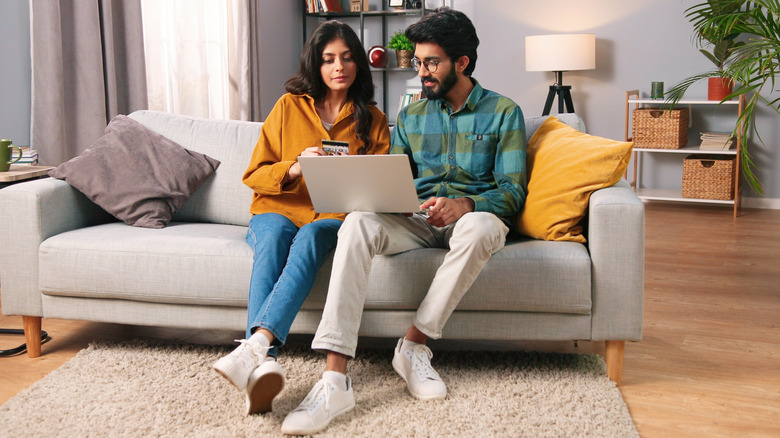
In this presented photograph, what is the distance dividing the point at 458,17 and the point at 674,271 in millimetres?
1728

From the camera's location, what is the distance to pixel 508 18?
5629mm

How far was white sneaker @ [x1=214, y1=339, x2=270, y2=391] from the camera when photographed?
1754 mm

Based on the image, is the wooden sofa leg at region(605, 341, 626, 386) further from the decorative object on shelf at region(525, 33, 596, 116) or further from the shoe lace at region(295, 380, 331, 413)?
the decorative object on shelf at region(525, 33, 596, 116)

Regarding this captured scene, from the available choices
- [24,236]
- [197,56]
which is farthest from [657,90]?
[24,236]

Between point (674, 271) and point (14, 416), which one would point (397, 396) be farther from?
point (674, 271)

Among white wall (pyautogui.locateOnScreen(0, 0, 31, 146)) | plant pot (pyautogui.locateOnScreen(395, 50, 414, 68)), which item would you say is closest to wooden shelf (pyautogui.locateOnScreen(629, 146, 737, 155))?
plant pot (pyautogui.locateOnScreen(395, 50, 414, 68))

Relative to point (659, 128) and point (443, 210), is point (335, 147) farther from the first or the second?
point (659, 128)

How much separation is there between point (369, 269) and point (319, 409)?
386mm

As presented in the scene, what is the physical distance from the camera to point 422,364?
6.73ft

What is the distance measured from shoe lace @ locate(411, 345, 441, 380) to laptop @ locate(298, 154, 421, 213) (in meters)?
0.39

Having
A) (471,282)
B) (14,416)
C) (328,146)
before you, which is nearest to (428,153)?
(328,146)

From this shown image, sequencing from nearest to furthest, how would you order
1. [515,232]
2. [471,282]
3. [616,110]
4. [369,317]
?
1. [471,282]
2. [369,317]
3. [515,232]
4. [616,110]

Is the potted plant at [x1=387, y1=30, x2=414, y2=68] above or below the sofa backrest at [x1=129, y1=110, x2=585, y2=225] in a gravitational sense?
above

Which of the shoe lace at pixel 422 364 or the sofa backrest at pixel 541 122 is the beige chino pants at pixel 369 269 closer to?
the shoe lace at pixel 422 364
